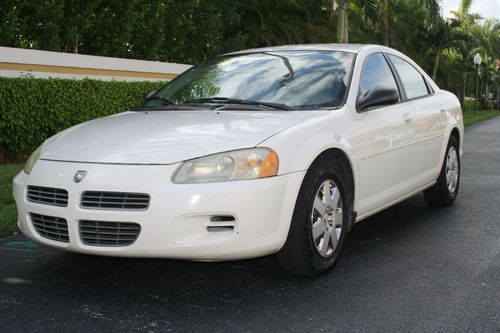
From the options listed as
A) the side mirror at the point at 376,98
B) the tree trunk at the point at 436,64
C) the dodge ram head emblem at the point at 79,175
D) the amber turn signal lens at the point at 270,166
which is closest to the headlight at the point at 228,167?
the amber turn signal lens at the point at 270,166

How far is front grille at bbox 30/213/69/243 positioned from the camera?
386cm

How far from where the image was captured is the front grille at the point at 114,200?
144 inches

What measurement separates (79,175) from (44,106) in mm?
7529

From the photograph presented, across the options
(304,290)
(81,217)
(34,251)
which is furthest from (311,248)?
(34,251)

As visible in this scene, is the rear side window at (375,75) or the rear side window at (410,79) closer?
the rear side window at (375,75)

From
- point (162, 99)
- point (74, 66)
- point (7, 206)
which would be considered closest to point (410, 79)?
point (162, 99)

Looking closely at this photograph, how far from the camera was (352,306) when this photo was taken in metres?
3.74

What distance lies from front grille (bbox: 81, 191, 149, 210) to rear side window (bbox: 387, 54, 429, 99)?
9.92ft

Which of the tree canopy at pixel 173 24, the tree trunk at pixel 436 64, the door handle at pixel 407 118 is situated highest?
the tree canopy at pixel 173 24

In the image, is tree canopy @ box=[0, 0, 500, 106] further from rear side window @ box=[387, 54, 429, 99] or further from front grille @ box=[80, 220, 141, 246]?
front grille @ box=[80, 220, 141, 246]

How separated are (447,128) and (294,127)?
2861 mm

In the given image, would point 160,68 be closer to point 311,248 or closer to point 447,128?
point 447,128

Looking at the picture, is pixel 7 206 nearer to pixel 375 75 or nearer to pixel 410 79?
pixel 375 75

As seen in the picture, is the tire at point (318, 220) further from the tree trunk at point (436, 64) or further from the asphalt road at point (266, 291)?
the tree trunk at point (436, 64)
